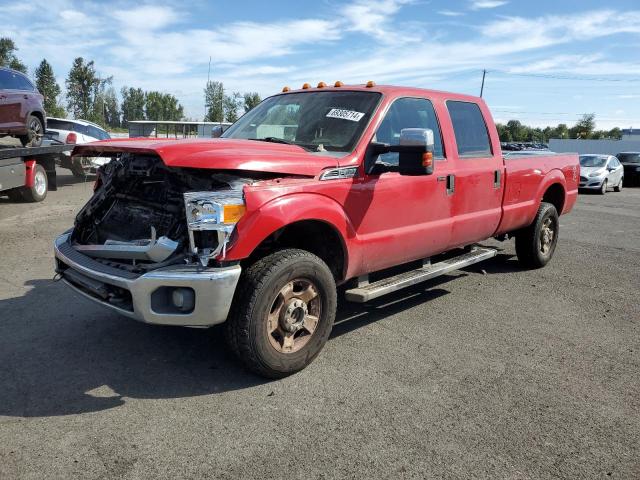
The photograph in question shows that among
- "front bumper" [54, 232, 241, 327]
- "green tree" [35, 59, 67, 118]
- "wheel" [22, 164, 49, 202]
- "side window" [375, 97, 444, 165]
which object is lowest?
"wheel" [22, 164, 49, 202]

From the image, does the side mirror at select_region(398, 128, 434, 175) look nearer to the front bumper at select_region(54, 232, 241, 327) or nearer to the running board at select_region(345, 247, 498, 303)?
the running board at select_region(345, 247, 498, 303)

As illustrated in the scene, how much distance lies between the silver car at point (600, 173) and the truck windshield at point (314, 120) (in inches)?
706

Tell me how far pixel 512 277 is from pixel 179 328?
4.08 m

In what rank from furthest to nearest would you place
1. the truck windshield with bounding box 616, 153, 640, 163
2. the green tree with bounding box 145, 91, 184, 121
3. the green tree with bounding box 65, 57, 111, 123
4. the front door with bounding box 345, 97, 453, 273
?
the green tree with bounding box 145, 91, 184, 121 < the green tree with bounding box 65, 57, 111, 123 < the truck windshield with bounding box 616, 153, 640, 163 < the front door with bounding box 345, 97, 453, 273

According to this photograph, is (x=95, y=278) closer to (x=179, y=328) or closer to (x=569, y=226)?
(x=179, y=328)

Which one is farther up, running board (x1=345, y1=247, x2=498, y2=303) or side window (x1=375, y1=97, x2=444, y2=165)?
side window (x1=375, y1=97, x2=444, y2=165)

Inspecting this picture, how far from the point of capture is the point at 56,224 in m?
9.27

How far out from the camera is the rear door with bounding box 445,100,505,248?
513 centimetres

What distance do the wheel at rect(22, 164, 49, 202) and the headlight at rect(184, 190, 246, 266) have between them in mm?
9703

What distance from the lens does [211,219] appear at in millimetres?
3275

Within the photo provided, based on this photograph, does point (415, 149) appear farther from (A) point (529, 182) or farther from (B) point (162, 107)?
(B) point (162, 107)

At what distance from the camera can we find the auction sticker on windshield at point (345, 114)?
4367 millimetres

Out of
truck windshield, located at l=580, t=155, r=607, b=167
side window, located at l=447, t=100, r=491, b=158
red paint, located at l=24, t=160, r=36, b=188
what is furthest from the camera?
truck windshield, located at l=580, t=155, r=607, b=167

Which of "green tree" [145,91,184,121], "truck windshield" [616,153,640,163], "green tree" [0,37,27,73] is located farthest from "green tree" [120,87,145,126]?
"truck windshield" [616,153,640,163]
